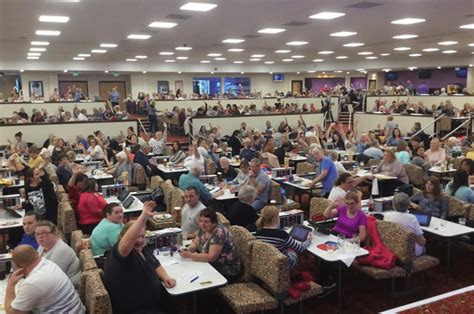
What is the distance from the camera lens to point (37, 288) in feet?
10.3

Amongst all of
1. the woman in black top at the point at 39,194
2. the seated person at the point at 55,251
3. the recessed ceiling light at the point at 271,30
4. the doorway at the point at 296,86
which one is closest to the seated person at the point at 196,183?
the woman in black top at the point at 39,194

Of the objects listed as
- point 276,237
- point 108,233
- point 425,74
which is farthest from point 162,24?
point 425,74

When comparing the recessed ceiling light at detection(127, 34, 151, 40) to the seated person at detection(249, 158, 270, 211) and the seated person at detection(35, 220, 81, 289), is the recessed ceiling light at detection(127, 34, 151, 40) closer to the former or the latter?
the seated person at detection(249, 158, 270, 211)

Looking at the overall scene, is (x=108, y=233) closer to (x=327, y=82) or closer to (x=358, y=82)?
(x=358, y=82)

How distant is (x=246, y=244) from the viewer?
4.29 metres

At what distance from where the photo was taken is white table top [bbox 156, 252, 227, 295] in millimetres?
3754

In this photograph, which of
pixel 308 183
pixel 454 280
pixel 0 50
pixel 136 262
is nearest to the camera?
pixel 136 262

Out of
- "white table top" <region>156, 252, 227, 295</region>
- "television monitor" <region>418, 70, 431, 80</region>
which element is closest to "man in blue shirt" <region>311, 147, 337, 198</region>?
"white table top" <region>156, 252, 227, 295</region>

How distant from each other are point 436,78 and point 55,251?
28610 mm

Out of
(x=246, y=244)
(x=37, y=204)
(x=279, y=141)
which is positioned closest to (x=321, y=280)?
(x=246, y=244)

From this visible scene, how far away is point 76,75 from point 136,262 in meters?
25.5

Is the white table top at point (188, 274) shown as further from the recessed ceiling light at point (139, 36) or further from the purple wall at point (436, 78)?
the purple wall at point (436, 78)

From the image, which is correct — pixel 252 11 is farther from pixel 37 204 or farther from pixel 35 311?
pixel 35 311

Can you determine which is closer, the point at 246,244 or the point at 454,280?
the point at 246,244
